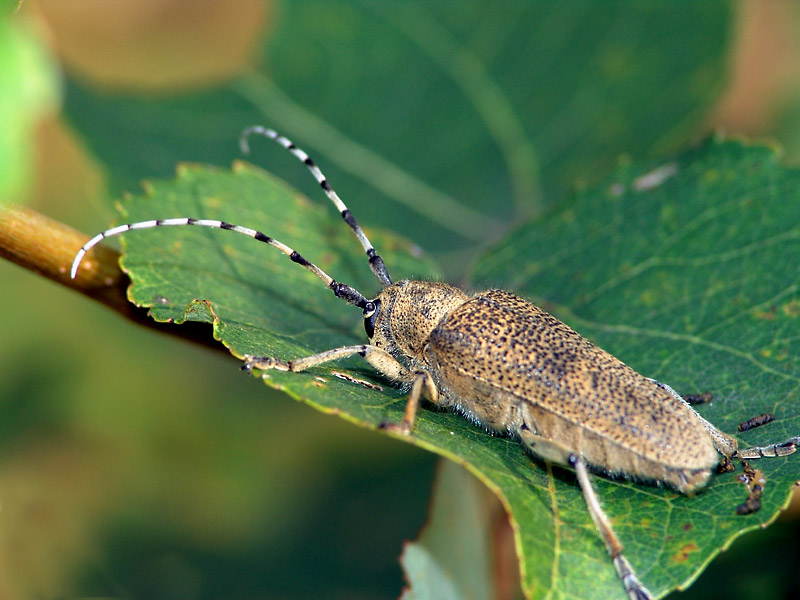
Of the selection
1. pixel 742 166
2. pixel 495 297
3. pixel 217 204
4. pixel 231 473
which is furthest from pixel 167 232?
pixel 742 166

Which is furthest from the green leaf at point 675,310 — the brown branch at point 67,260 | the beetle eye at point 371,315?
the brown branch at point 67,260

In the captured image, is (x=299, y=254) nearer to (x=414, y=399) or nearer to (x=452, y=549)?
(x=414, y=399)

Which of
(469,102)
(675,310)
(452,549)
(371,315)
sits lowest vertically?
(452,549)

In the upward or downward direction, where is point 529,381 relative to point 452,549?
upward

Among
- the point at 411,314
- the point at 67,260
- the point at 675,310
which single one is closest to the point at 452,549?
the point at 411,314

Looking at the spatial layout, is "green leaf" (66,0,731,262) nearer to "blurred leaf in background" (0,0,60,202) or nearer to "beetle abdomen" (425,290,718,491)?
"beetle abdomen" (425,290,718,491)

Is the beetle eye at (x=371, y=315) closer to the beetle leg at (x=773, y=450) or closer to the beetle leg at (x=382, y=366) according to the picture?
the beetle leg at (x=382, y=366)
